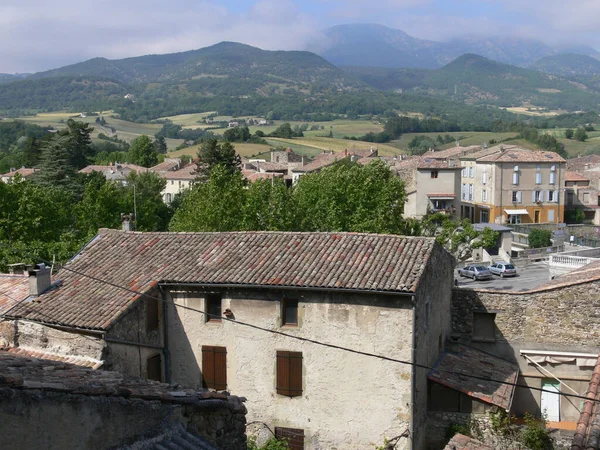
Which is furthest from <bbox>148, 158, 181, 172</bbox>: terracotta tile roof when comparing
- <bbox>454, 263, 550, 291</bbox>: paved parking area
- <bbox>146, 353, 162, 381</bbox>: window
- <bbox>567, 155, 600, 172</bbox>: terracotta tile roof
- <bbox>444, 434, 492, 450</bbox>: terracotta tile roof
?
<bbox>444, 434, 492, 450</bbox>: terracotta tile roof

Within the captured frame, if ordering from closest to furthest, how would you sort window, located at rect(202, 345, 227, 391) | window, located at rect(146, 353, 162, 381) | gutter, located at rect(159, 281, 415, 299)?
gutter, located at rect(159, 281, 415, 299) → window, located at rect(146, 353, 162, 381) → window, located at rect(202, 345, 227, 391)

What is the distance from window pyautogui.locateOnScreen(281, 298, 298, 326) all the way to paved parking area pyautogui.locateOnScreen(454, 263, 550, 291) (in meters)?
27.0

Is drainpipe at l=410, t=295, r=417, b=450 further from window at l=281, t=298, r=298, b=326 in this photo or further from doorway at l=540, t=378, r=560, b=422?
doorway at l=540, t=378, r=560, b=422

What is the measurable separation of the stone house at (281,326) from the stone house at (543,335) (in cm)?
320

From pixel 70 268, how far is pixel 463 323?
507 inches

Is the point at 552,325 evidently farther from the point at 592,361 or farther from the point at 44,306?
the point at 44,306

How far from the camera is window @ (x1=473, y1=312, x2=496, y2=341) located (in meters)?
24.5

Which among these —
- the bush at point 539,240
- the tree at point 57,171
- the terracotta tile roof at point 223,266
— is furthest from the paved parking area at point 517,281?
the tree at point 57,171

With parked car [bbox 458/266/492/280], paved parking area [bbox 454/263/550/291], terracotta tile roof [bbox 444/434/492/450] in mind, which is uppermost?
terracotta tile roof [bbox 444/434/492/450]

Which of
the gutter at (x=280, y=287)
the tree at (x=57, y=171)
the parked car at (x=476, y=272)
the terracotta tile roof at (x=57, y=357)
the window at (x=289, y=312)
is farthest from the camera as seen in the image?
the tree at (x=57, y=171)

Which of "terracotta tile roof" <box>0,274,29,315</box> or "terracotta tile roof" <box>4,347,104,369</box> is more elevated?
"terracotta tile roof" <box>0,274,29,315</box>

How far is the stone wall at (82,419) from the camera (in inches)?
269

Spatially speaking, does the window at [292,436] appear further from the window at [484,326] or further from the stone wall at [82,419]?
the stone wall at [82,419]

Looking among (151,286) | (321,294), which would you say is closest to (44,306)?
(151,286)
